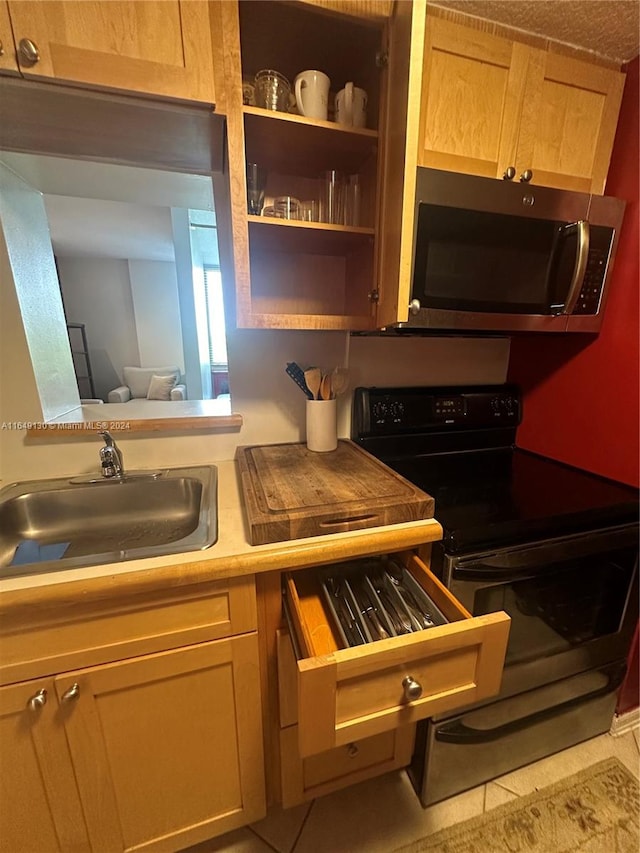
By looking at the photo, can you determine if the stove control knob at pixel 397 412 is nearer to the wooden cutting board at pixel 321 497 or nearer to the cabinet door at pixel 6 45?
the wooden cutting board at pixel 321 497

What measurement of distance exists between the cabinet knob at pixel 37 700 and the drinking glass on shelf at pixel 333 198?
1344 millimetres

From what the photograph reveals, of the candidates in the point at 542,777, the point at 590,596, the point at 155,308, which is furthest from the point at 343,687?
the point at 155,308

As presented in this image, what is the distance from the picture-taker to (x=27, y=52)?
675 mm

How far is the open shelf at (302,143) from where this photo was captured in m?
0.86

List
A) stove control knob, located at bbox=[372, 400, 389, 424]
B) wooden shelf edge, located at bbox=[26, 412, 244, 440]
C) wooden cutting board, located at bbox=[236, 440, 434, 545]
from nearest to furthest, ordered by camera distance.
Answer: wooden cutting board, located at bbox=[236, 440, 434, 545]
wooden shelf edge, located at bbox=[26, 412, 244, 440]
stove control knob, located at bbox=[372, 400, 389, 424]

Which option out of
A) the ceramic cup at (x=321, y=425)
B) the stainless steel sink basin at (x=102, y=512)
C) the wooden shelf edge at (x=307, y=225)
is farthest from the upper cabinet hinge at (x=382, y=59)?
the stainless steel sink basin at (x=102, y=512)

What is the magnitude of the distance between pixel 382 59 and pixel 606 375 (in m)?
1.13

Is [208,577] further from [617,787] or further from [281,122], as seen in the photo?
[617,787]

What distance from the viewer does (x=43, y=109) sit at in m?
0.80

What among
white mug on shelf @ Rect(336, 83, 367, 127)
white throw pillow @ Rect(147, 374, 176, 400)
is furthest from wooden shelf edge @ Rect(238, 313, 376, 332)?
white throw pillow @ Rect(147, 374, 176, 400)

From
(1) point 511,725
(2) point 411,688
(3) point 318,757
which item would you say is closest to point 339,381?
(2) point 411,688

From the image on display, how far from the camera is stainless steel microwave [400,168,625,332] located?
37.8 inches

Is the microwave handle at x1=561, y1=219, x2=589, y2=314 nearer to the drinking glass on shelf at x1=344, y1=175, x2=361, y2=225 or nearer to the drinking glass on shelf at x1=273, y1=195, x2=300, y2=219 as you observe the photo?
the drinking glass on shelf at x1=344, y1=175, x2=361, y2=225

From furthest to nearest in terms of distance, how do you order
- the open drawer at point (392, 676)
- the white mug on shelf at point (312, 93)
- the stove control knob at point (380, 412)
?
the stove control knob at point (380, 412) < the white mug on shelf at point (312, 93) < the open drawer at point (392, 676)
